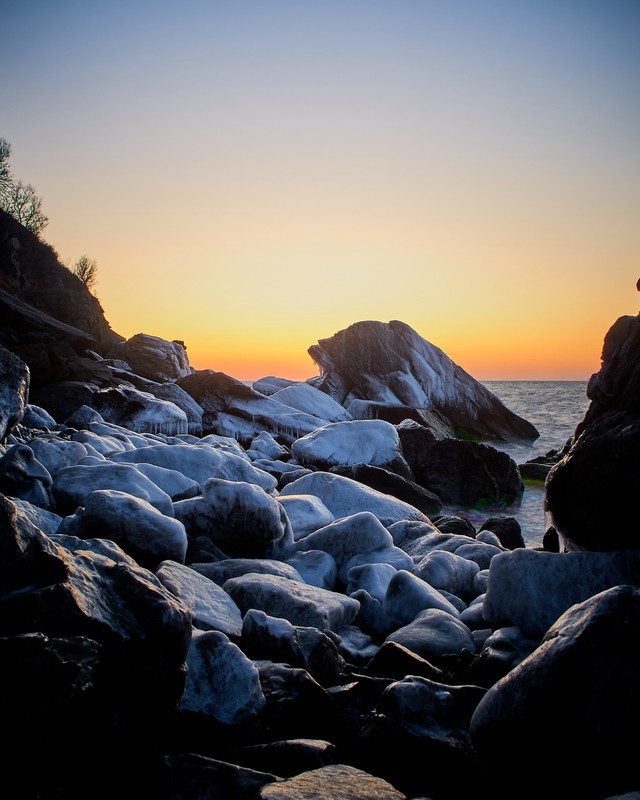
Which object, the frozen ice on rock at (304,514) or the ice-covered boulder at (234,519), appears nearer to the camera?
the ice-covered boulder at (234,519)

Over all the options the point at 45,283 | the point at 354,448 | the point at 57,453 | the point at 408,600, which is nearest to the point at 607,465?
the point at 408,600

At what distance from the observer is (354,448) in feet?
42.2

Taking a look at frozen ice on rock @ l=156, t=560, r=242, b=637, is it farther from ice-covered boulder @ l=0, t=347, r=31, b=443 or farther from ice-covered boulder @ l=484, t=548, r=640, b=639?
ice-covered boulder @ l=0, t=347, r=31, b=443

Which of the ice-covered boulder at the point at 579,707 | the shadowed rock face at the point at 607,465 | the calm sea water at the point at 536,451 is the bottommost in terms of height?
the calm sea water at the point at 536,451

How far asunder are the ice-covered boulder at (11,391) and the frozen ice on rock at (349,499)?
3122 millimetres

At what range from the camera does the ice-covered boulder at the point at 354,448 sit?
499 inches

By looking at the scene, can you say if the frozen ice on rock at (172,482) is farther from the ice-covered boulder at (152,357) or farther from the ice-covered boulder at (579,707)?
the ice-covered boulder at (152,357)

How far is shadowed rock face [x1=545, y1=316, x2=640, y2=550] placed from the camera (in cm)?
363

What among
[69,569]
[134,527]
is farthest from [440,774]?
[134,527]

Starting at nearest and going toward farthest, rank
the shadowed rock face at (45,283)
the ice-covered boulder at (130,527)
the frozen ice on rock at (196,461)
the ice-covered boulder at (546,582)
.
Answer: the ice-covered boulder at (546,582)
the ice-covered boulder at (130,527)
the frozen ice on rock at (196,461)
the shadowed rock face at (45,283)

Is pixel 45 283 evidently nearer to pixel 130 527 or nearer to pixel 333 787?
pixel 130 527

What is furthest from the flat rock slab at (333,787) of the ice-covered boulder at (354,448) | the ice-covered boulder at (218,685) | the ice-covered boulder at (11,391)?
the ice-covered boulder at (354,448)

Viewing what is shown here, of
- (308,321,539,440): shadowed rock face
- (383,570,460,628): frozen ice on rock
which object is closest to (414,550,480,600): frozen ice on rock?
(383,570,460,628): frozen ice on rock

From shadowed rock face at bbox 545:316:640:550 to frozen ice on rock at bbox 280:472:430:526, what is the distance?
11.1 ft
